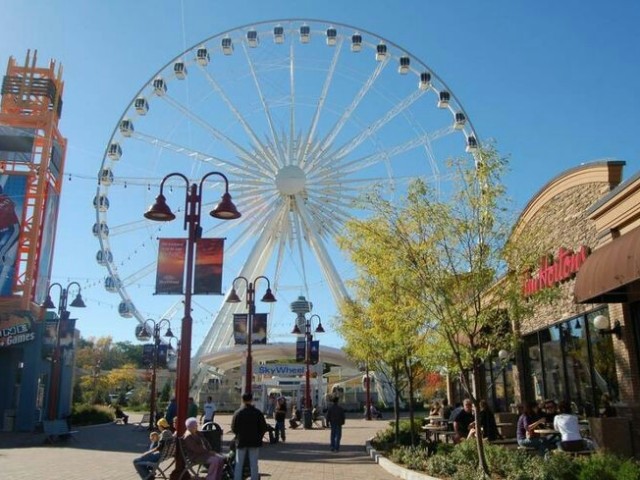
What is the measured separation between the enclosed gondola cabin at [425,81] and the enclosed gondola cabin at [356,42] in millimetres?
3646

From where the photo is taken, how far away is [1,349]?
32.2 meters

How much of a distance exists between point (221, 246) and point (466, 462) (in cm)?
688

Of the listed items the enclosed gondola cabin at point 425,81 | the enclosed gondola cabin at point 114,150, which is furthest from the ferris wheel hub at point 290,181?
the enclosed gondola cabin at point 114,150

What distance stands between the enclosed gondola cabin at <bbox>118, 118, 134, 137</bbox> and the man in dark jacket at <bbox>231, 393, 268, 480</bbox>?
25450mm

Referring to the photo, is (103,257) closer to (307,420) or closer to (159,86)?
(159,86)

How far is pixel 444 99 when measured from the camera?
3288 cm

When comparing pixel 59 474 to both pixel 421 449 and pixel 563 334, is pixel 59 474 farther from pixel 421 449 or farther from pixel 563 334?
pixel 563 334

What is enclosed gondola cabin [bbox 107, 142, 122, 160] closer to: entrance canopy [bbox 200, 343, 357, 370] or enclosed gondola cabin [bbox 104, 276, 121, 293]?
enclosed gondola cabin [bbox 104, 276, 121, 293]

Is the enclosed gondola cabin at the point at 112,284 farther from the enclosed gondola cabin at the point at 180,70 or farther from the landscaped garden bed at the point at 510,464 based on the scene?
the landscaped garden bed at the point at 510,464

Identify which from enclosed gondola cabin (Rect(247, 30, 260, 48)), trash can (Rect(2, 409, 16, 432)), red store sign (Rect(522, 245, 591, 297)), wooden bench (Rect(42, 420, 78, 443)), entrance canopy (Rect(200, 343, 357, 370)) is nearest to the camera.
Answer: red store sign (Rect(522, 245, 591, 297))

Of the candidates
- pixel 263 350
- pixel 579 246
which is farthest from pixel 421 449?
pixel 263 350

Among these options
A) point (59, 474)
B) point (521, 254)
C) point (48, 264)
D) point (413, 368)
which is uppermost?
point (48, 264)

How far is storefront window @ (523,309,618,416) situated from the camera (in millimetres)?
15445

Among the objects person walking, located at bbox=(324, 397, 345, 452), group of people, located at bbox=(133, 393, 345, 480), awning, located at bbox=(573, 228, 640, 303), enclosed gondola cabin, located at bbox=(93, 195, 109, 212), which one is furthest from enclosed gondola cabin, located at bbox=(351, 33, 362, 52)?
group of people, located at bbox=(133, 393, 345, 480)
